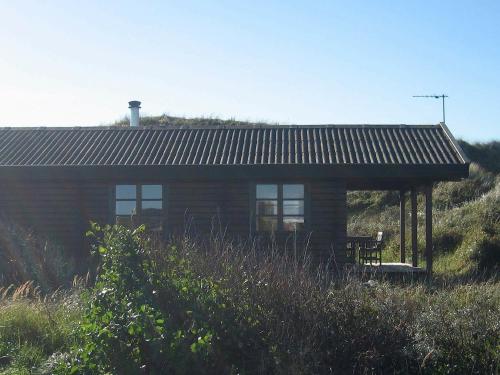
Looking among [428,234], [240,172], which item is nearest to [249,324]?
[240,172]

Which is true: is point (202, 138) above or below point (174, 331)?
above

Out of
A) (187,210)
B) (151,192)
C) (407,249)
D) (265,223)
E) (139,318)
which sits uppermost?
(151,192)

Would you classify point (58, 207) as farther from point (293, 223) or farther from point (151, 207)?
point (293, 223)

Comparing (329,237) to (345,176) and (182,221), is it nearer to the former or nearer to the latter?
(345,176)

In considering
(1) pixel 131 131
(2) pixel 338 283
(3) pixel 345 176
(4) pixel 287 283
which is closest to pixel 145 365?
(4) pixel 287 283

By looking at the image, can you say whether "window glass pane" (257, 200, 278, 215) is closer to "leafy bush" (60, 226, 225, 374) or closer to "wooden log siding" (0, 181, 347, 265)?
"wooden log siding" (0, 181, 347, 265)

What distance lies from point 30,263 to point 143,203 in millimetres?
3638

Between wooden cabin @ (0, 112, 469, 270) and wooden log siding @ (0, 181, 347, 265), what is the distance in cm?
2

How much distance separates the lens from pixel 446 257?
20078mm

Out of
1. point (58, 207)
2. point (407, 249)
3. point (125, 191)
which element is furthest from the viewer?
point (407, 249)

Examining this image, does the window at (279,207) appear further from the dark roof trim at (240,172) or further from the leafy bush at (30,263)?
the leafy bush at (30,263)

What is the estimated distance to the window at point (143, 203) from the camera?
53.9 feet

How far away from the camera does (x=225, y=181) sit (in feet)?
A: 53.1

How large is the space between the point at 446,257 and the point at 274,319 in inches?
538
